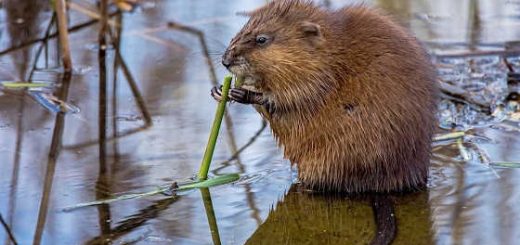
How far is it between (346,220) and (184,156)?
100 cm

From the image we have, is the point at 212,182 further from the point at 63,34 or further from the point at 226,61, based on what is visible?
the point at 63,34

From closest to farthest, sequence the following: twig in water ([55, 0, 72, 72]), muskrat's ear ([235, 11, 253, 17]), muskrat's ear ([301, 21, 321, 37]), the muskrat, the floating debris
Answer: the muskrat
muskrat's ear ([301, 21, 321, 37])
the floating debris
twig in water ([55, 0, 72, 72])
muskrat's ear ([235, 11, 253, 17])

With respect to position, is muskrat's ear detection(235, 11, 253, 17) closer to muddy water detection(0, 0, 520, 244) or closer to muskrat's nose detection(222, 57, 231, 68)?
muddy water detection(0, 0, 520, 244)

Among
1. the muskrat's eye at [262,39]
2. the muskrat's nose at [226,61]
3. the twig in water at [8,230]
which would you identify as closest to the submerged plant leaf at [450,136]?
the muskrat's eye at [262,39]

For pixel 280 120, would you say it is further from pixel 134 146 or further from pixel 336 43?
pixel 134 146

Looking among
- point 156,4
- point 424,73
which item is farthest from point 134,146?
point 156,4

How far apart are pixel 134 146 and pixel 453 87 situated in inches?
70.4

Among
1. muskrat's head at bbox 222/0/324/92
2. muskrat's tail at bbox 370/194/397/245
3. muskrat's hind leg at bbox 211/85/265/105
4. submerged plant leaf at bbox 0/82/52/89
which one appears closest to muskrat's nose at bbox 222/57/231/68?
muskrat's head at bbox 222/0/324/92

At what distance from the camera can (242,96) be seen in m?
4.18

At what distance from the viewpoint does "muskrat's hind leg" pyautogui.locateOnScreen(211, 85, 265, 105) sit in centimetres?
418

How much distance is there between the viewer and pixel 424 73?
4.06 metres

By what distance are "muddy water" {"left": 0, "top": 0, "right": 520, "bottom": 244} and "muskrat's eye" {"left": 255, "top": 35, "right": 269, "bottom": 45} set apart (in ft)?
1.67

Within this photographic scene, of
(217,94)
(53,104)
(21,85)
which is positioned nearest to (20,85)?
(21,85)

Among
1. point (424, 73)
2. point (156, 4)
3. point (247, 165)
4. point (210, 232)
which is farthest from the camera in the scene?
point (156, 4)
